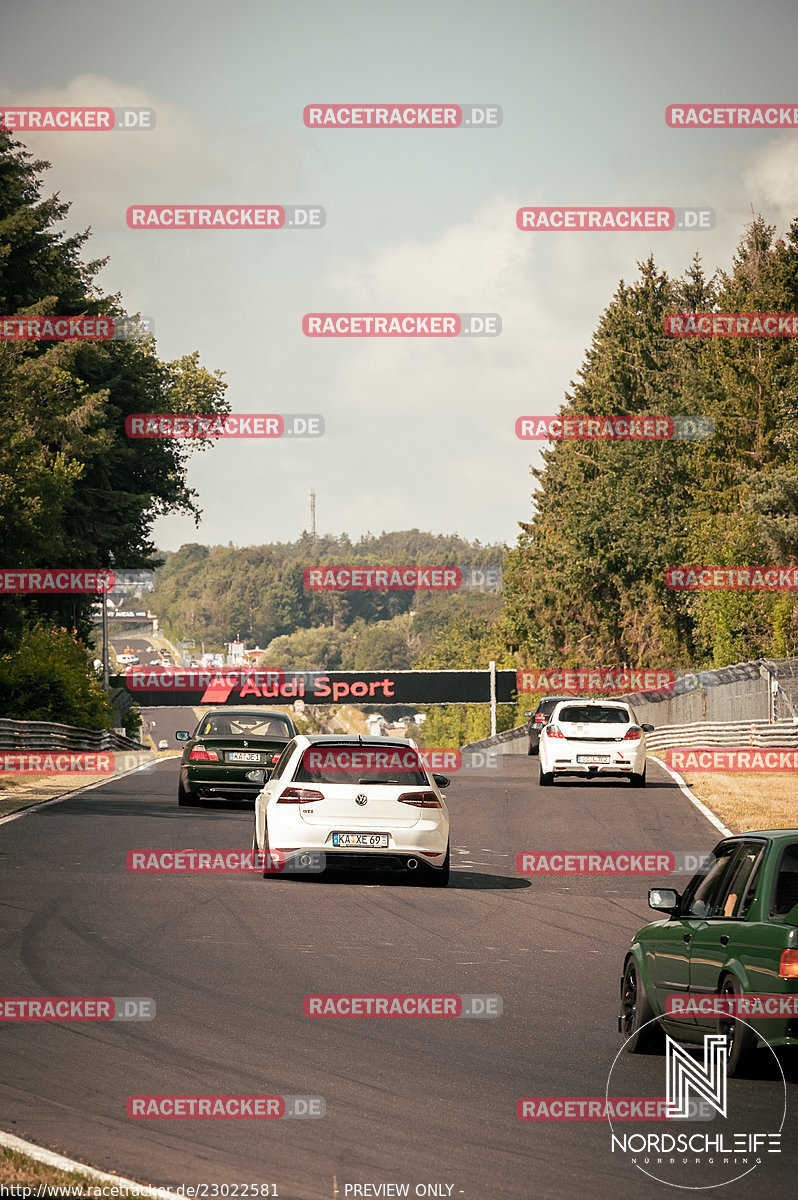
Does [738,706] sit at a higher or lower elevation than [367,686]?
higher

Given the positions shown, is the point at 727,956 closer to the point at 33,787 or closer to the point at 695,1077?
the point at 695,1077

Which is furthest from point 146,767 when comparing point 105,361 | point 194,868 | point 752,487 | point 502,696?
point 502,696

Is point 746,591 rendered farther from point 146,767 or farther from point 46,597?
point 146,767

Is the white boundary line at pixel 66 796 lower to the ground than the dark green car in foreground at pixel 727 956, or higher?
lower

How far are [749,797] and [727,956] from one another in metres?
21.0

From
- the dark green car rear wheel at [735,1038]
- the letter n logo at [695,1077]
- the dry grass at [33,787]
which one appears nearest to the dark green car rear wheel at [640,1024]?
the letter n logo at [695,1077]

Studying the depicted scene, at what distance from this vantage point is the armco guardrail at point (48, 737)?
3906cm

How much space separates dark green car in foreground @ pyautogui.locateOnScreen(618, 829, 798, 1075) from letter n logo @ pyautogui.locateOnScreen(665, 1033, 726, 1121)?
8 centimetres

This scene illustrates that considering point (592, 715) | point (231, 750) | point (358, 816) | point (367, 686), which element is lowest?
point (367, 686)

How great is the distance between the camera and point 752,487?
70.7 metres

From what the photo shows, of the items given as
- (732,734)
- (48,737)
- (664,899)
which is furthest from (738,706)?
(664,899)

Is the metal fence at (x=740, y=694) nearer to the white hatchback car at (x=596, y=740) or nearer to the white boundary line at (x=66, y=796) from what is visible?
the white hatchback car at (x=596, y=740)

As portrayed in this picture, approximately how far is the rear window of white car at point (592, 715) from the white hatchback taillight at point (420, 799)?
45.4 ft

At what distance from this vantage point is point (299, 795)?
16.1 metres
